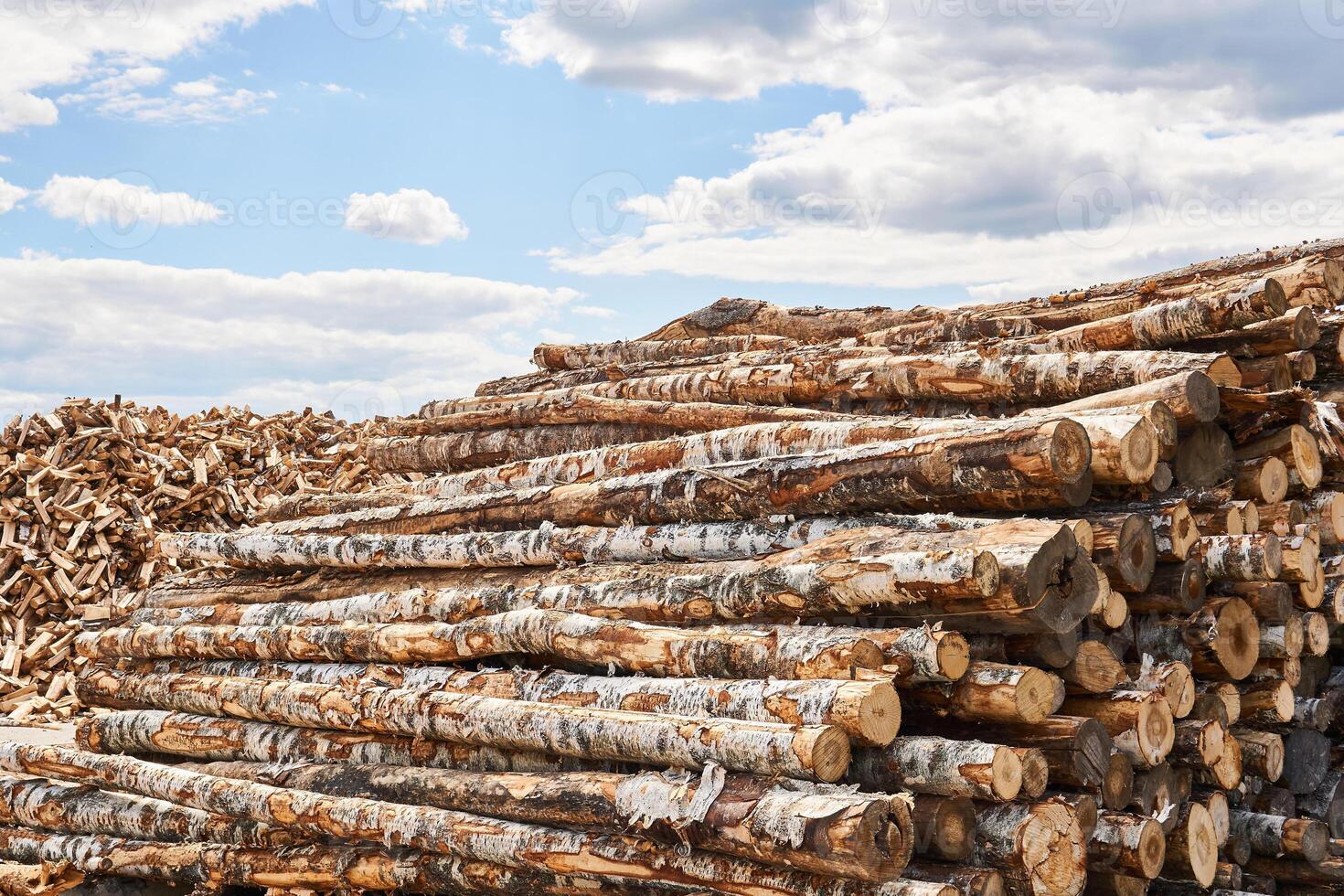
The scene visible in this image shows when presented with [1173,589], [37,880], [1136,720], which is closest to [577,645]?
[1136,720]

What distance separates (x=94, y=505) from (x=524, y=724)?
12688mm

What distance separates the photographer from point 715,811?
4934mm

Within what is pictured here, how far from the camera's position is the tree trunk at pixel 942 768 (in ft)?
16.2

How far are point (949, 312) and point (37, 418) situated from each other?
1356 centimetres

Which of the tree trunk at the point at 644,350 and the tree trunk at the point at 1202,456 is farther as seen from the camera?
the tree trunk at the point at 644,350

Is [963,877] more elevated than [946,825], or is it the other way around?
[946,825]

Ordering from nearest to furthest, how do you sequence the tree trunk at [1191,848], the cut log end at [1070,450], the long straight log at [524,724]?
the long straight log at [524,724] → the cut log end at [1070,450] → the tree trunk at [1191,848]

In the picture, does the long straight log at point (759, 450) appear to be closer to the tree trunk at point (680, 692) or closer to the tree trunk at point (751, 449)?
the tree trunk at point (751, 449)

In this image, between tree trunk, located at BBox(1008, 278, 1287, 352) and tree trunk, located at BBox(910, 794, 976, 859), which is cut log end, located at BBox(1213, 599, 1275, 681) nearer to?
tree trunk, located at BBox(1008, 278, 1287, 352)

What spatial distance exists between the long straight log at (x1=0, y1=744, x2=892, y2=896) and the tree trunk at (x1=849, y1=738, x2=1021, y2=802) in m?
0.59

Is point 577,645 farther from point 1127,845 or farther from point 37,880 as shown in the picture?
point 37,880

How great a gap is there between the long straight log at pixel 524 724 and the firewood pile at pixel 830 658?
0.02 metres

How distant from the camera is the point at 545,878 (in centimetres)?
575

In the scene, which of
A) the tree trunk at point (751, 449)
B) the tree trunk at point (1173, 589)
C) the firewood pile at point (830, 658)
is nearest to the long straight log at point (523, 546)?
the firewood pile at point (830, 658)
